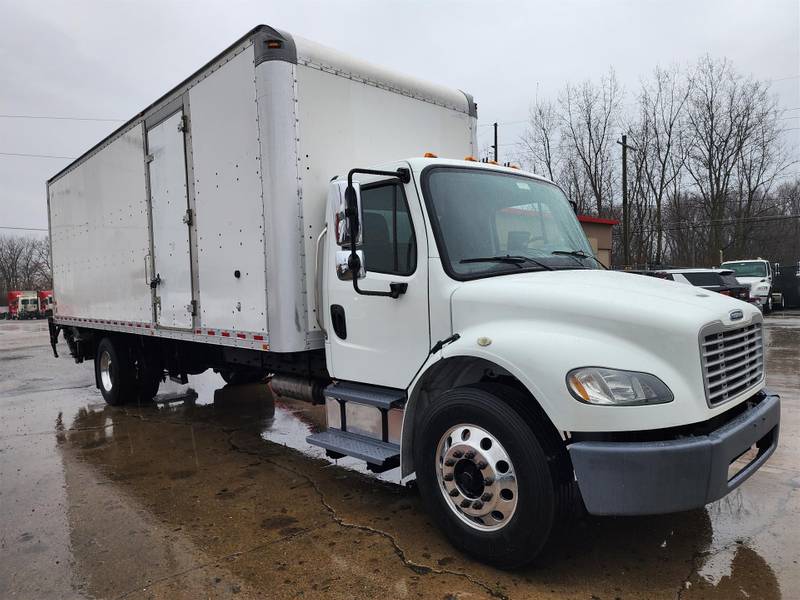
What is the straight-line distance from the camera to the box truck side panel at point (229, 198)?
15.6ft

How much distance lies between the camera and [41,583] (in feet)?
11.0

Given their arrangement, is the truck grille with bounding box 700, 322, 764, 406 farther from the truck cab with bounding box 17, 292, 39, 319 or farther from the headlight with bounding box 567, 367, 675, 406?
the truck cab with bounding box 17, 292, 39, 319

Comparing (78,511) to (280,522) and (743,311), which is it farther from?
(743,311)

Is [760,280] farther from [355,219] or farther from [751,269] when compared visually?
[355,219]

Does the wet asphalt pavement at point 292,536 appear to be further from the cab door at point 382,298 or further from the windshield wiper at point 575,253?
the windshield wiper at point 575,253

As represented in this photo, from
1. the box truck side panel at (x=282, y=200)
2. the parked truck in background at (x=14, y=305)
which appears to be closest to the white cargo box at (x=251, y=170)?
the box truck side panel at (x=282, y=200)

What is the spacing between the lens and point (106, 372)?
28.1ft

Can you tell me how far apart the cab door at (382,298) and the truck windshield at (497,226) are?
0.18 meters

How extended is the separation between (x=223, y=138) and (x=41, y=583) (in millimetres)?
3595

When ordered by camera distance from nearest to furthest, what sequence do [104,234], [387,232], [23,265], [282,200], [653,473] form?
[653,473] → [387,232] → [282,200] → [104,234] → [23,265]

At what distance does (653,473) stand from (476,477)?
37.9 inches

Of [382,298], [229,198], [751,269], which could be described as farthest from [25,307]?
[382,298]

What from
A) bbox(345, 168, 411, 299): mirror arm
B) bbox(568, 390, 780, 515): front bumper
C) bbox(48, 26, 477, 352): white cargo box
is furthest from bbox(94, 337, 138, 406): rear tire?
bbox(568, 390, 780, 515): front bumper

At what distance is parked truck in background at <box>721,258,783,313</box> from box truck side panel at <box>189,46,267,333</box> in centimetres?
2065
